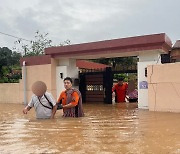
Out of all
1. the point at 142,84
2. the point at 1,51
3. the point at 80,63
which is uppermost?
the point at 1,51

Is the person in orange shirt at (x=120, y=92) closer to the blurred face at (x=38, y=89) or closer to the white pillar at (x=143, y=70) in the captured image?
the white pillar at (x=143, y=70)

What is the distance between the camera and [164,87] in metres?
9.98

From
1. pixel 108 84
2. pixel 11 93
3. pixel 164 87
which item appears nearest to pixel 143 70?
pixel 164 87

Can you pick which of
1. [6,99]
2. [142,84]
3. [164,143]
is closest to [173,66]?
[142,84]

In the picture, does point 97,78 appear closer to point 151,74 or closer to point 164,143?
point 151,74

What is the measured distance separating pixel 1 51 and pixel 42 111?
65.2ft

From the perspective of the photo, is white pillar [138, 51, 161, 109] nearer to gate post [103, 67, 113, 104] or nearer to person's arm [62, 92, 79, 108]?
gate post [103, 67, 113, 104]

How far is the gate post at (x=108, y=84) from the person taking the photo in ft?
48.1

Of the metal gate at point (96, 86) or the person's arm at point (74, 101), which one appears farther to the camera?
the metal gate at point (96, 86)

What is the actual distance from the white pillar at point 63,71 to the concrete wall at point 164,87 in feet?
16.8

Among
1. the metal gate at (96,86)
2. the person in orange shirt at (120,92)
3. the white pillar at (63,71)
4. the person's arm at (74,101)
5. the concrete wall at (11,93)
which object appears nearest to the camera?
the person's arm at (74,101)

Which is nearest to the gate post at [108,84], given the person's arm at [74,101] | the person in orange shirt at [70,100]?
the person in orange shirt at [70,100]

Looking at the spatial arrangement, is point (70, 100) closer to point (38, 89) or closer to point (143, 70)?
point (38, 89)

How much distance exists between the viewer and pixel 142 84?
38.1ft
